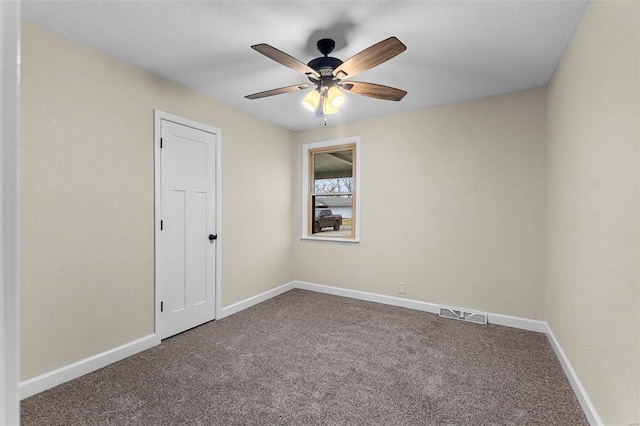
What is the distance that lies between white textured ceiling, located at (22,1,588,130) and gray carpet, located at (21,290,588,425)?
2.49 m

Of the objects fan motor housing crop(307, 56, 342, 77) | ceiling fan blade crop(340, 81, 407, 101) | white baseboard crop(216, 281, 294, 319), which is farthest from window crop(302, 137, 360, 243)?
fan motor housing crop(307, 56, 342, 77)

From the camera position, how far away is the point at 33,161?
208 centimetres

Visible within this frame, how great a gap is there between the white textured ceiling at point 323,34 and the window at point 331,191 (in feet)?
5.12

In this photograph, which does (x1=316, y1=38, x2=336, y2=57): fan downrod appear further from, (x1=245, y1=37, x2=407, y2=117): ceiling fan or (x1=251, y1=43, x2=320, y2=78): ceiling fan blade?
(x1=251, y1=43, x2=320, y2=78): ceiling fan blade

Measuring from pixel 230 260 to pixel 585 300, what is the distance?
3.25 m

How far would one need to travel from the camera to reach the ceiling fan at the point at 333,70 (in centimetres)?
185

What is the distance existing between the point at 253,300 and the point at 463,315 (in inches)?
99.8

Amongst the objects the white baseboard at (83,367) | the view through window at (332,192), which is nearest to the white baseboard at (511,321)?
the view through window at (332,192)

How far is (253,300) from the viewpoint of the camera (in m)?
3.95

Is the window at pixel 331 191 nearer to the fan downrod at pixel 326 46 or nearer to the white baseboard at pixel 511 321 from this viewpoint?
the white baseboard at pixel 511 321

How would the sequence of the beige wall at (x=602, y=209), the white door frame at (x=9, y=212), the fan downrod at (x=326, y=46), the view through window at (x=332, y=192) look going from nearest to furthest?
the white door frame at (x=9, y=212)
the beige wall at (x=602, y=209)
the fan downrod at (x=326, y=46)
the view through window at (x=332, y=192)

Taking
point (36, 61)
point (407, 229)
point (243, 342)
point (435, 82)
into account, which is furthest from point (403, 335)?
point (36, 61)

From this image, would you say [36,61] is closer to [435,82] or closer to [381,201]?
[435,82]

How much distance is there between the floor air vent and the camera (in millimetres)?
3331
